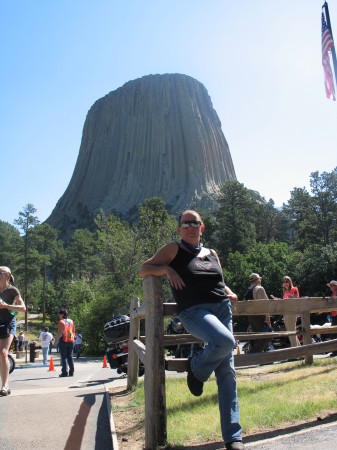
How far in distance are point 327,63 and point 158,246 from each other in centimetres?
2651

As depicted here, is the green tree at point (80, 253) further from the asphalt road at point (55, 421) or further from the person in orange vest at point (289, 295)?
the asphalt road at point (55, 421)

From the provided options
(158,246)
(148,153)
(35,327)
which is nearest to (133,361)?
(158,246)

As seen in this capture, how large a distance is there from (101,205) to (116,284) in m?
85.1

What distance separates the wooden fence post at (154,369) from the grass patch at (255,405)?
0.46ft

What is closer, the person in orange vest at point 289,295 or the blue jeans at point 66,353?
the person in orange vest at point 289,295

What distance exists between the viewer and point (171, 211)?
3888 inches

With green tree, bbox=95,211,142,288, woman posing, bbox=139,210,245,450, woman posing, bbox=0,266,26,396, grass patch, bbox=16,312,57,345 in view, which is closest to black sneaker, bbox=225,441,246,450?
woman posing, bbox=139,210,245,450

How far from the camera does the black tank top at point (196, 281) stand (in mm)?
3336

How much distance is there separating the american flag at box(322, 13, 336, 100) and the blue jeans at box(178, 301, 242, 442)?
9.99m

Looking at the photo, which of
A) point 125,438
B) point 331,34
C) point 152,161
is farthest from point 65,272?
point 125,438

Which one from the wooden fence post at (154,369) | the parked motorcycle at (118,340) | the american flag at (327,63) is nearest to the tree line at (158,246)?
the parked motorcycle at (118,340)

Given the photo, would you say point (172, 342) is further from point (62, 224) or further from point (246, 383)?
point (62, 224)

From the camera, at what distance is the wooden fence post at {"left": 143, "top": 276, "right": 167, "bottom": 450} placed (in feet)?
11.1

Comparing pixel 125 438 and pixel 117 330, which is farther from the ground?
pixel 117 330
